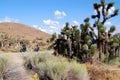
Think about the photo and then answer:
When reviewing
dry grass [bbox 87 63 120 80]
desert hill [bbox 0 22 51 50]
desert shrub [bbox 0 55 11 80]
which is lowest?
dry grass [bbox 87 63 120 80]

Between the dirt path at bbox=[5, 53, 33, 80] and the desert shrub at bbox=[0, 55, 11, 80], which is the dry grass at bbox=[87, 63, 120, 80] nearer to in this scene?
the dirt path at bbox=[5, 53, 33, 80]

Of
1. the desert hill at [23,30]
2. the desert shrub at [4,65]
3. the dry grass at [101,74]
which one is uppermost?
the desert hill at [23,30]

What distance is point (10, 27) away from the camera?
418 feet

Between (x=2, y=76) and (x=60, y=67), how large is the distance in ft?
9.35

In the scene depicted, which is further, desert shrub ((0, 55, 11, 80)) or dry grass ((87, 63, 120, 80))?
dry grass ((87, 63, 120, 80))

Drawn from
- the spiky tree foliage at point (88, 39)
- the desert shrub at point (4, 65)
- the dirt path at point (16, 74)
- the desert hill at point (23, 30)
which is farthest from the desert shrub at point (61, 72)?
the desert hill at point (23, 30)

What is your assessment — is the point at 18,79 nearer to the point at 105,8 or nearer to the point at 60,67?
the point at 60,67

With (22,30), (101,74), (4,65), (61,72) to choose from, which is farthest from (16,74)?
(22,30)

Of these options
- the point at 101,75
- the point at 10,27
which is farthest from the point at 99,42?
the point at 10,27

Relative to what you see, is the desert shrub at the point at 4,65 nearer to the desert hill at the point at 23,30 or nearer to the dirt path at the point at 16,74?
the dirt path at the point at 16,74

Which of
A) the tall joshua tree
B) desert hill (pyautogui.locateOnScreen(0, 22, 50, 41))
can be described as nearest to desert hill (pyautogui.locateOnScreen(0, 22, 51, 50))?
desert hill (pyautogui.locateOnScreen(0, 22, 50, 41))

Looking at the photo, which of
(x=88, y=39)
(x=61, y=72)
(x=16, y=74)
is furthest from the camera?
(x=88, y=39)

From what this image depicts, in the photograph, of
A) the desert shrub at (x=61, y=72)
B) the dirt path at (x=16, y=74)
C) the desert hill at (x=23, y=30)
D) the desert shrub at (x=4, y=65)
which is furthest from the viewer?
the desert hill at (x=23, y=30)

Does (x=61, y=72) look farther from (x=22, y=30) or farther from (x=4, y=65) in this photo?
(x=22, y=30)
